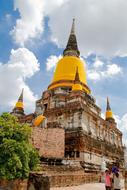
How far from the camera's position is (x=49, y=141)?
2353 centimetres

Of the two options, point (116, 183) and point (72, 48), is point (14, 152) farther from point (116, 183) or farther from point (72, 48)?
point (72, 48)

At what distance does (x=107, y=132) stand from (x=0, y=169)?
24164mm

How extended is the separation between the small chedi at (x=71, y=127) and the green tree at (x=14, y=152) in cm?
553

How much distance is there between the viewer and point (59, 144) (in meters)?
24.4

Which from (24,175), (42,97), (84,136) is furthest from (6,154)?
(42,97)

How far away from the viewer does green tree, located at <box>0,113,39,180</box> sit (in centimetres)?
1270

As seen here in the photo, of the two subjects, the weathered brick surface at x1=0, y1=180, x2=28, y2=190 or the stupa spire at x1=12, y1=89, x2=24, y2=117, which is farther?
the stupa spire at x1=12, y1=89, x2=24, y2=117

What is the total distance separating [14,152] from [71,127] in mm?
15969

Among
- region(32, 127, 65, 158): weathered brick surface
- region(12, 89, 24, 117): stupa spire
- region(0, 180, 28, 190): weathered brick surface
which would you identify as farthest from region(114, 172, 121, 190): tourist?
region(12, 89, 24, 117): stupa spire

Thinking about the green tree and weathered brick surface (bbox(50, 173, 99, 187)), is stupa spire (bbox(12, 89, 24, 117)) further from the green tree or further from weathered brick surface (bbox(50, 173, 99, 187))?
the green tree

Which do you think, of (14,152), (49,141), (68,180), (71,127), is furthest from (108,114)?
(14,152)

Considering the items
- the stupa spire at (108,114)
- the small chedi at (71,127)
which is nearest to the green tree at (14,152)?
the small chedi at (71,127)

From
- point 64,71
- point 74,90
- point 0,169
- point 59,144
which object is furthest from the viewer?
point 64,71

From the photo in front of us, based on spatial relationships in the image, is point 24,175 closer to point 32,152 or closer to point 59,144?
point 32,152
